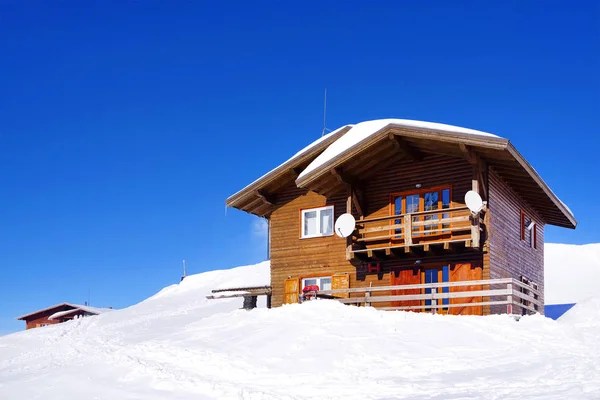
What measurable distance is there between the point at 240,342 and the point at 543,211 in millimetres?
16122

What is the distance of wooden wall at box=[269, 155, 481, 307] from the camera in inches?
937

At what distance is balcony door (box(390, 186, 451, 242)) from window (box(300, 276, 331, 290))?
340 centimetres

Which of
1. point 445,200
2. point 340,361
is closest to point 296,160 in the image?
point 445,200

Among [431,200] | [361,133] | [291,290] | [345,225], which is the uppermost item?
[361,133]

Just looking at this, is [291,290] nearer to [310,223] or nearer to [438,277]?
[310,223]

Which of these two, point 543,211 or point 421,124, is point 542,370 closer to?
point 421,124

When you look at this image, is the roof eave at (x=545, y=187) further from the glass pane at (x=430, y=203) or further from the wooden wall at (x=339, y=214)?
the glass pane at (x=430, y=203)

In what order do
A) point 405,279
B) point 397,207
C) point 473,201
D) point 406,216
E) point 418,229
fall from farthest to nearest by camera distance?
1. point 397,207
2. point 405,279
3. point 418,229
4. point 406,216
5. point 473,201

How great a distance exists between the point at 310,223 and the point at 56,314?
1731 inches

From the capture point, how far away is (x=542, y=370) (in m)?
13.8

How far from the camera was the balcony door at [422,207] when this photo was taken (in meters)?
23.5

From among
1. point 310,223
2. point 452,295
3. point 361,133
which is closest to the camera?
point 452,295

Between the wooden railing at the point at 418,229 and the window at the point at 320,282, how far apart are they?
86.7 inches

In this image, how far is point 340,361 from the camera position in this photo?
15.7 metres
